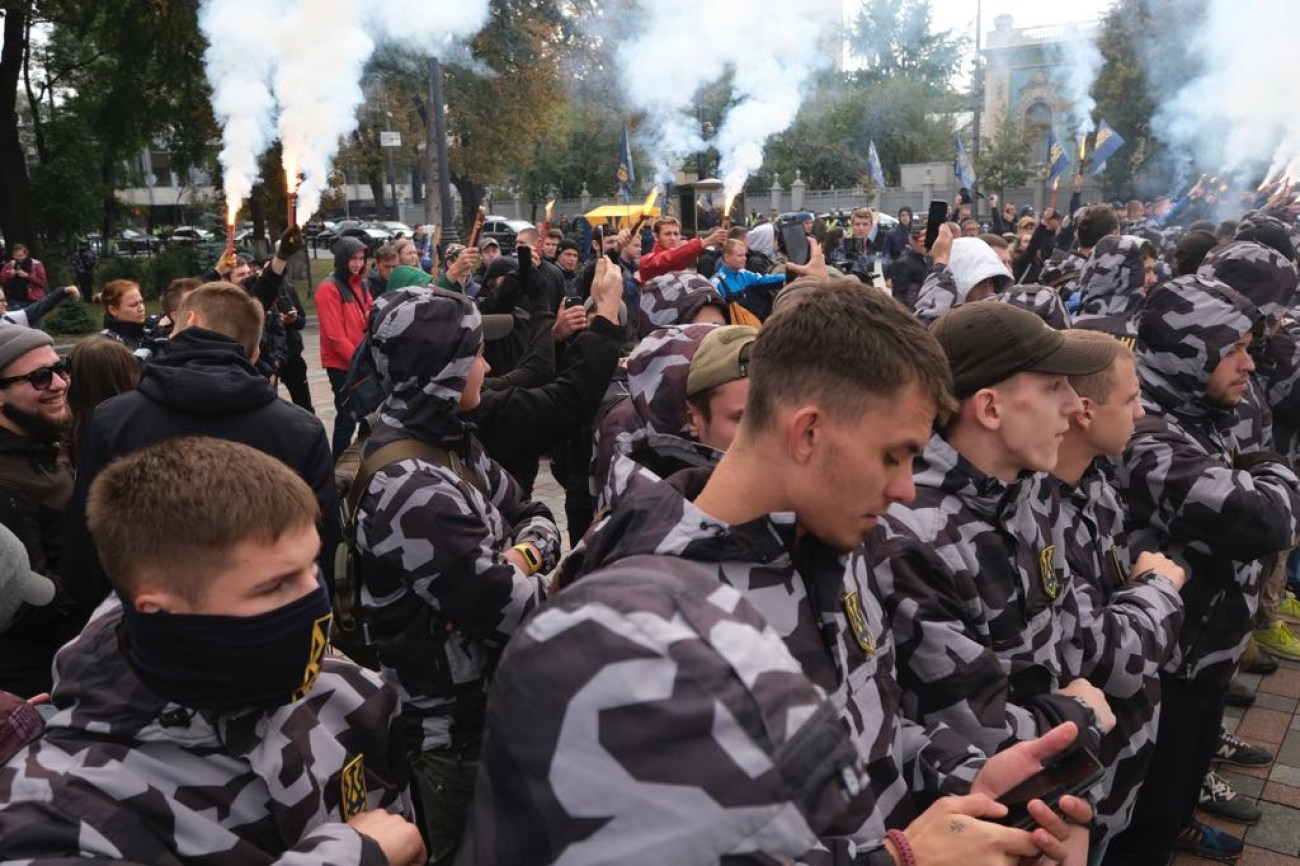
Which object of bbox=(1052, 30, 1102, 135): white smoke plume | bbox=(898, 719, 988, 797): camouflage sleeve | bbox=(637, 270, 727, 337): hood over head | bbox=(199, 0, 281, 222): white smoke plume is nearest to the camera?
bbox=(898, 719, 988, 797): camouflage sleeve

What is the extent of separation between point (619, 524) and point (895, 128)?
59.6 meters

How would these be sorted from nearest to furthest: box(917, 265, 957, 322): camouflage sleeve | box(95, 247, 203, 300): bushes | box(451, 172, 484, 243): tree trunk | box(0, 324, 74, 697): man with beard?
box(0, 324, 74, 697): man with beard < box(917, 265, 957, 322): camouflage sleeve < box(95, 247, 203, 300): bushes < box(451, 172, 484, 243): tree trunk

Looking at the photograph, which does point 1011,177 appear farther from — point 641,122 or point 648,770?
point 648,770

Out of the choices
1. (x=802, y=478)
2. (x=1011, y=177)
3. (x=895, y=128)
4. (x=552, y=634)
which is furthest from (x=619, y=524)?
(x=895, y=128)

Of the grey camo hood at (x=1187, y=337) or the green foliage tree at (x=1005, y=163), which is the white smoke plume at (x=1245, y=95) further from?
the green foliage tree at (x=1005, y=163)

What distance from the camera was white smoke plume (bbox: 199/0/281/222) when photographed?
734 inches

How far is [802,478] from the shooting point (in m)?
1.73

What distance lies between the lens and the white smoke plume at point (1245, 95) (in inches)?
783

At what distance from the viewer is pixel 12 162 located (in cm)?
2395

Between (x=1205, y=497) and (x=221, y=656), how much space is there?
122 inches

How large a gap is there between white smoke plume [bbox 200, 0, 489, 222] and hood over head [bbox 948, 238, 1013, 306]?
9.16 m

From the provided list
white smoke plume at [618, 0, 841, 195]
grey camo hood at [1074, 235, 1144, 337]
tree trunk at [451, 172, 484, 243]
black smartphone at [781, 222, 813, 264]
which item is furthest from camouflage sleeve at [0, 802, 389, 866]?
tree trunk at [451, 172, 484, 243]

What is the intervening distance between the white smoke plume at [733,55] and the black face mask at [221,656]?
773 inches

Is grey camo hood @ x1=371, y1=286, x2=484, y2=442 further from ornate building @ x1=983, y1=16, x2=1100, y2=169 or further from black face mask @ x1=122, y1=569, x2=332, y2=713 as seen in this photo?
ornate building @ x1=983, y1=16, x2=1100, y2=169
